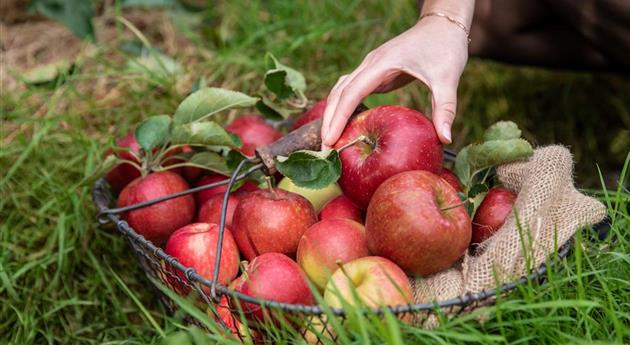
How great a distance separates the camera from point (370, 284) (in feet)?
4.09

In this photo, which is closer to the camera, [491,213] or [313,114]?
[491,213]

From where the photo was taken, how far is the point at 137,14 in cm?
294

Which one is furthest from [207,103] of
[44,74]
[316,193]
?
[44,74]

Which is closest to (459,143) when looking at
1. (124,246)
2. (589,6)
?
(589,6)

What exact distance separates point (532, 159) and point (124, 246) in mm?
1075

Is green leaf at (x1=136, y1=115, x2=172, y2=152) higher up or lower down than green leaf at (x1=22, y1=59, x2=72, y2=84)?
higher up

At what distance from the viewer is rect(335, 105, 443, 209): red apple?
1432 mm

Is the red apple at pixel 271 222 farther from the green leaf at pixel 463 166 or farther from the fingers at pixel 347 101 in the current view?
the green leaf at pixel 463 166

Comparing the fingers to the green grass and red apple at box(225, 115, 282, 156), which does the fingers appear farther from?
the green grass

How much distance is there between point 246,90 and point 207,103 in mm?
777

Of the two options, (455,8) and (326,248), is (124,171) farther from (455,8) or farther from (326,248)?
(455,8)

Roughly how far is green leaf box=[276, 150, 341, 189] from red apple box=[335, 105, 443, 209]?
0.17 feet

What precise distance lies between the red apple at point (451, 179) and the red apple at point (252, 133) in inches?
17.6

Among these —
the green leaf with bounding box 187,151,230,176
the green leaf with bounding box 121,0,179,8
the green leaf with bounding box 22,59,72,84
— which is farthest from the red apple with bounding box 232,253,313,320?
the green leaf with bounding box 121,0,179,8
